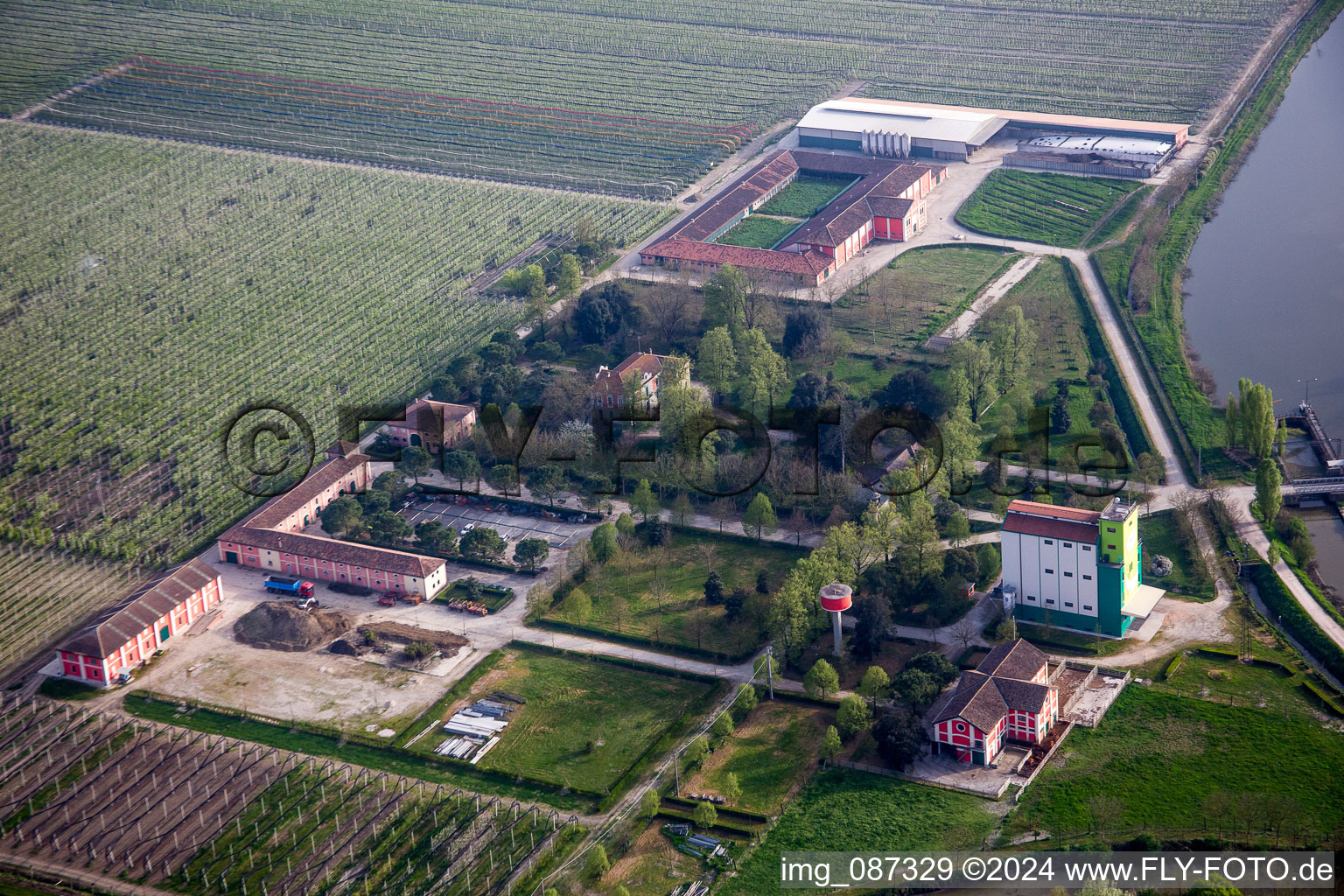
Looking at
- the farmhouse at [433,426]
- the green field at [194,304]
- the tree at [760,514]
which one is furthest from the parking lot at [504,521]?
the green field at [194,304]

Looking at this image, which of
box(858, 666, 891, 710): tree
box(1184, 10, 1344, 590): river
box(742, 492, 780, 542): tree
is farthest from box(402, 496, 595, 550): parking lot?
box(1184, 10, 1344, 590): river

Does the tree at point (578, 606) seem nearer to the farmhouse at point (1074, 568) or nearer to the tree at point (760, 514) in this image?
the tree at point (760, 514)

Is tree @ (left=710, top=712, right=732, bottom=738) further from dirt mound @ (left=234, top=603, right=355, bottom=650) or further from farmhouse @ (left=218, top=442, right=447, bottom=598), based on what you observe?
dirt mound @ (left=234, top=603, right=355, bottom=650)

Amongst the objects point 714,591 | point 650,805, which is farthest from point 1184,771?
point 714,591

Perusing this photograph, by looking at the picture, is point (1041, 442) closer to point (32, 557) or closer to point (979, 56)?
point (32, 557)

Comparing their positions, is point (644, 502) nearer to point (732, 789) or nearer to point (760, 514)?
point (760, 514)

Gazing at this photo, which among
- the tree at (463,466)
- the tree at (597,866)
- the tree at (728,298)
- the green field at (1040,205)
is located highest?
the green field at (1040,205)
